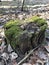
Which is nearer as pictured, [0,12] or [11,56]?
[11,56]

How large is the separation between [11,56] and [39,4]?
706 cm

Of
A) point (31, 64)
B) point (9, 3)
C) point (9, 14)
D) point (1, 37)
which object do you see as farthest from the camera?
point (9, 3)

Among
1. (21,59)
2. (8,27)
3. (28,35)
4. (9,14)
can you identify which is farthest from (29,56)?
(9,14)

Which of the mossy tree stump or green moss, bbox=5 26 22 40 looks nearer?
the mossy tree stump

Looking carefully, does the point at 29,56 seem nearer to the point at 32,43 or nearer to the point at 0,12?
the point at 32,43

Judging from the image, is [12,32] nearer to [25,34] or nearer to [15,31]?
[15,31]

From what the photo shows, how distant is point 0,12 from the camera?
30.8 ft

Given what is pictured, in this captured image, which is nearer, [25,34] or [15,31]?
Answer: [25,34]

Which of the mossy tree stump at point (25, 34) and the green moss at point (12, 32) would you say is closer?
the mossy tree stump at point (25, 34)

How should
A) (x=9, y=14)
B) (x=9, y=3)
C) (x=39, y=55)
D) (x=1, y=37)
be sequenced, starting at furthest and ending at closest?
(x=9, y=3)
(x=9, y=14)
(x=1, y=37)
(x=39, y=55)

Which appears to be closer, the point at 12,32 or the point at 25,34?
the point at 25,34

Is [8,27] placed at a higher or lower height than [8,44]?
higher

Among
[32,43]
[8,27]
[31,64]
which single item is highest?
[8,27]

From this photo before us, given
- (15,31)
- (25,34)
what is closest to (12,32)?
(15,31)
